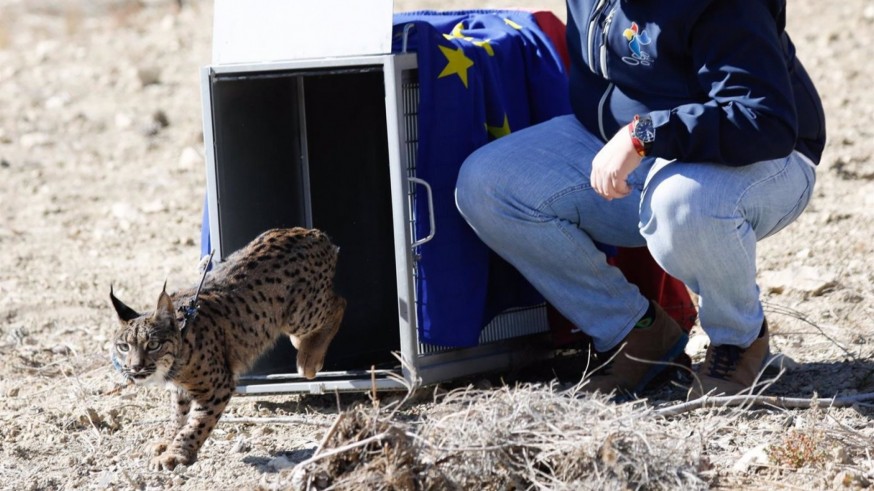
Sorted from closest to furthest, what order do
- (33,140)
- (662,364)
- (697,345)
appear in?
1. (662,364)
2. (697,345)
3. (33,140)

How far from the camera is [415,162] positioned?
12.7 feet

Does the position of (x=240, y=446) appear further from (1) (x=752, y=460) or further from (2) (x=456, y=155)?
(1) (x=752, y=460)

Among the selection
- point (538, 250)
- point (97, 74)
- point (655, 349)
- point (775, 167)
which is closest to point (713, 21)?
point (775, 167)

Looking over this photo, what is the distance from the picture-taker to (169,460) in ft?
11.5

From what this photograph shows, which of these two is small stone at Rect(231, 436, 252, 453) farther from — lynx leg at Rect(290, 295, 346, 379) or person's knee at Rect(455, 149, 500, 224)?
person's knee at Rect(455, 149, 500, 224)

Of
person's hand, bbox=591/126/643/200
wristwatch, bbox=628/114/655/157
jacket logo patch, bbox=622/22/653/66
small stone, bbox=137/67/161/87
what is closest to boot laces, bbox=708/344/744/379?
person's hand, bbox=591/126/643/200

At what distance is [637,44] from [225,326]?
1.49m

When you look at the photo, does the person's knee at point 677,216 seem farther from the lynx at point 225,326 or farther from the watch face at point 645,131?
the lynx at point 225,326

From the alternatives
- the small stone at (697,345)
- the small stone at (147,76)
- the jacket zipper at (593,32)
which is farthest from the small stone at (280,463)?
the small stone at (147,76)

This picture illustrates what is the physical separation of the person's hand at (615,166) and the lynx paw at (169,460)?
1.37m

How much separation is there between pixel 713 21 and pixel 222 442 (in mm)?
1880

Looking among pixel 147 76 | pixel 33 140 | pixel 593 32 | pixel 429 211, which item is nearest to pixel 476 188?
pixel 429 211

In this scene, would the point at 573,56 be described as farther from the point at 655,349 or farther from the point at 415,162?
the point at 655,349

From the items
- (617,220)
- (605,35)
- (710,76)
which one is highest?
(605,35)
